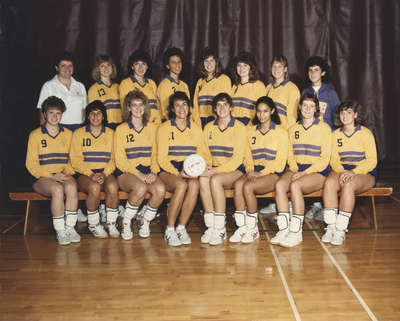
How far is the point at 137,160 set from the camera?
12.8 feet

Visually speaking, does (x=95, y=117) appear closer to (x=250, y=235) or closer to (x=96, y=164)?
(x=96, y=164)

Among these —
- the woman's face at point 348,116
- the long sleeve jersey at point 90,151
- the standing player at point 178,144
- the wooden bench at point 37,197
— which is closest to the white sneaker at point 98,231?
the wooden bench at point 37,197

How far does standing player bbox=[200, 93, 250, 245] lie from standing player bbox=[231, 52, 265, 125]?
1.03ft

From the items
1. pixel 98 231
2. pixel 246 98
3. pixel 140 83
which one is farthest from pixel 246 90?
pixel 98 231

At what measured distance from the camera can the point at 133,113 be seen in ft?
12.6

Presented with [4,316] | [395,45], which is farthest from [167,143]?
[395,45]

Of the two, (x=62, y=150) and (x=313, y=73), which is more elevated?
(x=313, y=73)

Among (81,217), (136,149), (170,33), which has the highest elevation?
(170,33)

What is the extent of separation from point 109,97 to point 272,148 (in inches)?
60.1

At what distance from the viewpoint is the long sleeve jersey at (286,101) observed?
13.3 feet

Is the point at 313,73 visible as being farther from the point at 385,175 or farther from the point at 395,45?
the point at 385,175

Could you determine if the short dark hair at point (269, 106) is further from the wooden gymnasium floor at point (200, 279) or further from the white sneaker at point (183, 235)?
the white sneaker at point (183, 235)

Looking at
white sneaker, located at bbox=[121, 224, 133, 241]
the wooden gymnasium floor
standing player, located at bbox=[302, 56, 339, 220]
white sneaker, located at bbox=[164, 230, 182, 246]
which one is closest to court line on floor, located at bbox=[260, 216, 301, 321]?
the wooden gymnasium floor

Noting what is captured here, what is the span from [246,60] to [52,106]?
5.35 ft
